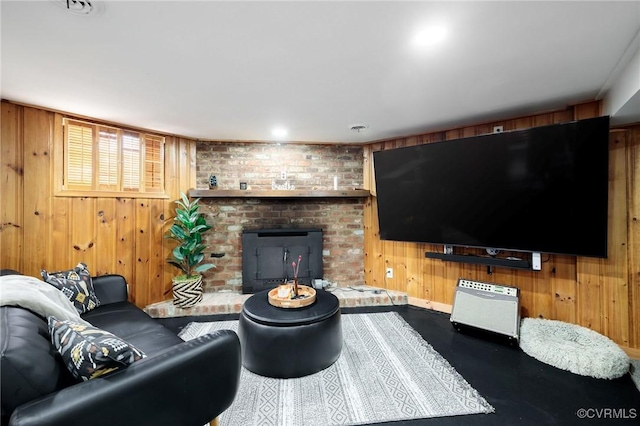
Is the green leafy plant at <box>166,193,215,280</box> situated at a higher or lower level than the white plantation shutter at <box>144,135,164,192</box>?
lower

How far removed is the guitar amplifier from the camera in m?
2.39

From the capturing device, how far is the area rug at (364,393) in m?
1.58

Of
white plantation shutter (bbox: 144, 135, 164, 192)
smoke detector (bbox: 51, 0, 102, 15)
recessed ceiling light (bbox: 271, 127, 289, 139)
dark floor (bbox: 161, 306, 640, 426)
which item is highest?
recessed ceiling light (bbox: 271, 127, 289, 139)

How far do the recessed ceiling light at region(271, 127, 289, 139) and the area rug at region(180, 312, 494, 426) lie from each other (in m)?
2.46

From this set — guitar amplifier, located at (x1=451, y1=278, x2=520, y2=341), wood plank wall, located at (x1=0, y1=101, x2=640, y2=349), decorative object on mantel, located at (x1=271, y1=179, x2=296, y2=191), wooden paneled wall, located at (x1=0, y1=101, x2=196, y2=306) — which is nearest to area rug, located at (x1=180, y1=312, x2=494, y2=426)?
guitar amplifier, located at (x1=451, y1=278, x2=520, y2=341)

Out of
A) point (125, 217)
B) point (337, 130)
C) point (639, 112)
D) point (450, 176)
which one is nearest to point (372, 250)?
point (450, 176)

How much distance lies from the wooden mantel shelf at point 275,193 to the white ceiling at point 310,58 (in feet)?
3.27

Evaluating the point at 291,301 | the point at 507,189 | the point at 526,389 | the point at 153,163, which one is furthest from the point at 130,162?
the point at 526,389

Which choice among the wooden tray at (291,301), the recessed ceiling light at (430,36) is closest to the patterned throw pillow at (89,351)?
the wooden tray at (291,301)

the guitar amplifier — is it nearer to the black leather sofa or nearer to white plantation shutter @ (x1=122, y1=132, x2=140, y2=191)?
the black leather sofa

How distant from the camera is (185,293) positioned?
3062 mm

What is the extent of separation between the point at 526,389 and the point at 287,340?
172cm

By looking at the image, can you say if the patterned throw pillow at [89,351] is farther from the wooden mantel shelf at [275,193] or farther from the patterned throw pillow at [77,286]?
the wooden mantel shelf at [275,193]

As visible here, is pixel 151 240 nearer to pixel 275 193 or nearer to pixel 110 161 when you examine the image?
pixel 110 161
